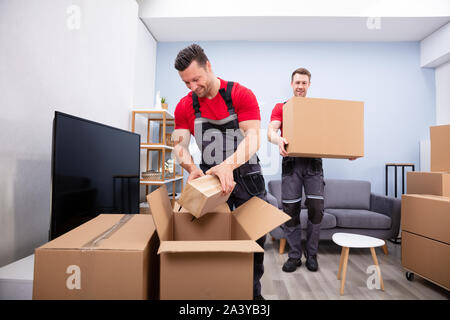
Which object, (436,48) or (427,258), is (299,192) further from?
(436,48)

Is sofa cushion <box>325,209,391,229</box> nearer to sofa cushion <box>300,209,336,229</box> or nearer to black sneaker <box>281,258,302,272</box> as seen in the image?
sofa cushion <box>300,209,336,229</box>

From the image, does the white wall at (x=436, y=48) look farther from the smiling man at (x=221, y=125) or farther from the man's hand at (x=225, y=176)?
the man's hand at (x=225, y=176)

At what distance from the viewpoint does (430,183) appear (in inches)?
65.6

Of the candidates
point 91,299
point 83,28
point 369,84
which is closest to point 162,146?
point 83,28

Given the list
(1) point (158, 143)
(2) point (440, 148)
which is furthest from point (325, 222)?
(1) point (158, 143)

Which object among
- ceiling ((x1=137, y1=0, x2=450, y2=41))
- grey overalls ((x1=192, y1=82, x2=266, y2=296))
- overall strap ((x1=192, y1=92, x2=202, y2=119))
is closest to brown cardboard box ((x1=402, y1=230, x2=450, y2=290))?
grey overalls ((x1=192, y1=82, x2=266, y2=296))

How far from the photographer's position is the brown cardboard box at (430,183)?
5.18 ft

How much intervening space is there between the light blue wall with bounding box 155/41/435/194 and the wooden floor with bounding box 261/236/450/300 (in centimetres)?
126

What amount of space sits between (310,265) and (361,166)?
1800 millimetres

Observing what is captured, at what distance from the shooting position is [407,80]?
10.1 ft

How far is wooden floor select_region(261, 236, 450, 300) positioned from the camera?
149 centimetres

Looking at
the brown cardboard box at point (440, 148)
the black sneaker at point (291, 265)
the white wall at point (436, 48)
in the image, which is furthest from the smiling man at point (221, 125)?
the white wall at point (436, 48)

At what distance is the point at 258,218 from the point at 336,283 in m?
1.36

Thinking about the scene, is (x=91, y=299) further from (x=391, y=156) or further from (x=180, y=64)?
(x=391, y=156)
